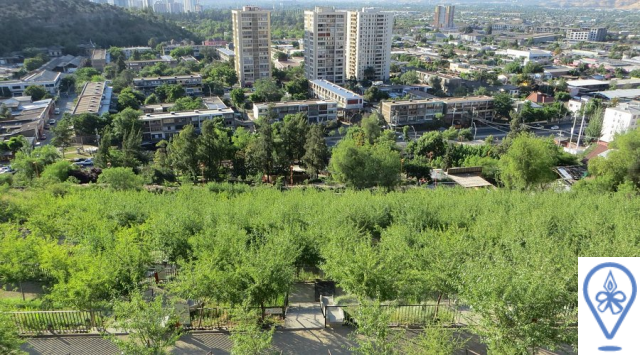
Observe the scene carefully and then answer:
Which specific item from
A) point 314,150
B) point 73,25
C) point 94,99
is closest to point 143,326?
point 314,150

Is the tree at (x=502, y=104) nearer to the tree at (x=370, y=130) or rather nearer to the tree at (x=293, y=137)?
the tree at (x=370, y=130)

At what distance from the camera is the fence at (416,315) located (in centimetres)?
801

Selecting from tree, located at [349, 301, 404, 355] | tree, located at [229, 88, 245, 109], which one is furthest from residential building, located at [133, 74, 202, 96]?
tree, located at [349, 301, 404, 355]

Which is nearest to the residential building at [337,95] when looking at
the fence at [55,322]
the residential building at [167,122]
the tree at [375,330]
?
the residential building at [167,122]

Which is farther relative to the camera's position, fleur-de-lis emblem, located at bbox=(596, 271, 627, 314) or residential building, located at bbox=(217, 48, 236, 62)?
residential building, located at bbox=(217, 48, 236, 62)

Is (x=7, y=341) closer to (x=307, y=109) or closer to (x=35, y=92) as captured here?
(x=307, y=109)

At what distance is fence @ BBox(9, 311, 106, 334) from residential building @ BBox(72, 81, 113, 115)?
28.0 m

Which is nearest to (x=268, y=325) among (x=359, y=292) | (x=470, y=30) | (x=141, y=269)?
(x=359, y=292)

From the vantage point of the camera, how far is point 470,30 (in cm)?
10419

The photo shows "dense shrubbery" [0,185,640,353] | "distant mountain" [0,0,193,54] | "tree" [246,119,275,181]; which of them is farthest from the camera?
"distant mountain" [0,0,193,54]

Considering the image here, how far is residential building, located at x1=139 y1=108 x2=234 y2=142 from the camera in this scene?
30.8 meters

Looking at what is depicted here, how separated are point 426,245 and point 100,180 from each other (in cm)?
1528

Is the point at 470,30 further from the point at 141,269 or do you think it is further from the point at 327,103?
the point at 141,269

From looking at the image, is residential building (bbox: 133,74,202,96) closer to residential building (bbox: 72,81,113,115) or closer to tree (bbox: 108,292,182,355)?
residential building (bbox: 72,81,113,115)
